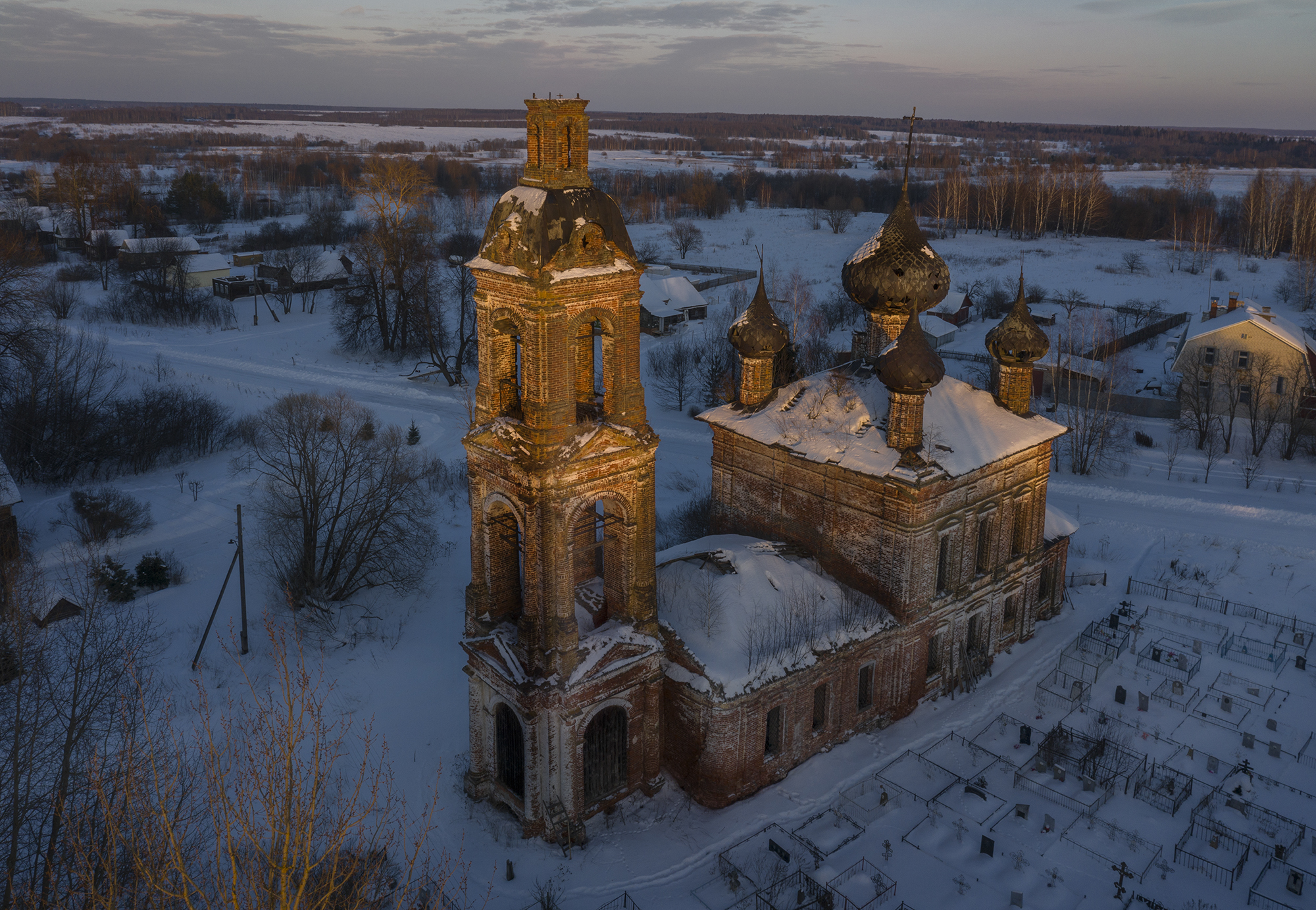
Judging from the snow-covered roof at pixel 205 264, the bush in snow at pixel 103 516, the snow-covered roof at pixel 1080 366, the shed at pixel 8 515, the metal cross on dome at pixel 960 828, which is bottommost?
the metal cross on dome at pixel 960 828

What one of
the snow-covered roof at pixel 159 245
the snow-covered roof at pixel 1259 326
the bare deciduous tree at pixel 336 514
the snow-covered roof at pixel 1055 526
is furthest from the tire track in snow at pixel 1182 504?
the snow-covered roof at pixel 159 245

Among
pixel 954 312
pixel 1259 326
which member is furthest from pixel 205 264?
pixel 1259 326

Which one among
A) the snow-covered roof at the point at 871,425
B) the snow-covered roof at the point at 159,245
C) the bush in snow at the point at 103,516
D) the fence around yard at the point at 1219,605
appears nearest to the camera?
the snow-covered roof at the point at 871,425

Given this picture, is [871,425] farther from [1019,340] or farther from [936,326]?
[936,326]

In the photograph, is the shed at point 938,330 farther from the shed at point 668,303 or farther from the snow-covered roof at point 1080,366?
the shed at point 668,303

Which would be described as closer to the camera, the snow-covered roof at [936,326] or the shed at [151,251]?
the snow-covered roof at [936,326]

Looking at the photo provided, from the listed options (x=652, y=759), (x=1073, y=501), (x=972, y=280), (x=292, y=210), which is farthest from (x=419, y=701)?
(x=292, y=210)

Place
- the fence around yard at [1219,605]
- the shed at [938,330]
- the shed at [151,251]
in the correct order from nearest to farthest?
the fence around yard at [1219,605] < the shed at [938,330] < the shed at [151,251]

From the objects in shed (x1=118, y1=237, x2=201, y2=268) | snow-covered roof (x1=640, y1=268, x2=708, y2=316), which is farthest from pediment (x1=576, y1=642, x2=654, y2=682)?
shed (x1=118, y1=237, x2=201, y2=268)
